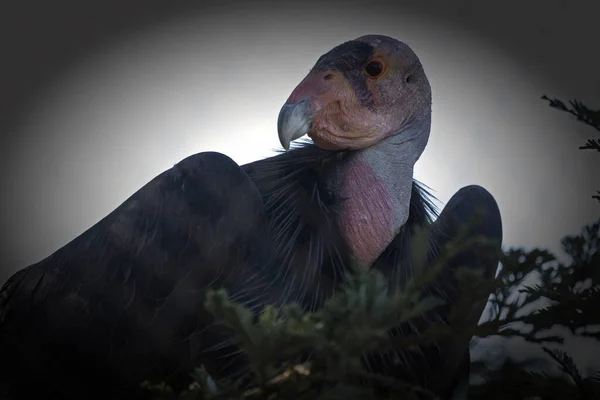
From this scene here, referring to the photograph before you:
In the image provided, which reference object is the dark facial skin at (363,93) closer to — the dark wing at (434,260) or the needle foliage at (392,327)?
the dark wing at (434,260)

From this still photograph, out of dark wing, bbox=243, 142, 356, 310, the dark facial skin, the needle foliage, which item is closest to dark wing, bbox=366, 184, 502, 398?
dark wing, bbox=243, 142, 356, 310

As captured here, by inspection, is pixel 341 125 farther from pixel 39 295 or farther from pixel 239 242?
pixel 39 295

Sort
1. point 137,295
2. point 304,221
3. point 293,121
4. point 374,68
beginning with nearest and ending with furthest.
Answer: point 137,295
point 293,121
point 304,221
point 374,68

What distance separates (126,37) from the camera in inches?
140

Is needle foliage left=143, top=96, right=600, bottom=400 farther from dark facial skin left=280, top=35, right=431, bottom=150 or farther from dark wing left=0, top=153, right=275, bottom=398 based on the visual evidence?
dark facial skin left=280, top=35, right=431, bottom=150

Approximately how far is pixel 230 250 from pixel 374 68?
994mm

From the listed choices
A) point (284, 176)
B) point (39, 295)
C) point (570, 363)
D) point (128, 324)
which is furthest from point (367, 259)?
point (570, 363)

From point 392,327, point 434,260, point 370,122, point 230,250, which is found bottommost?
point 434,260

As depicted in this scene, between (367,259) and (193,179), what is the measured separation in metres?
0.77

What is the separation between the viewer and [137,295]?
2.71 metres

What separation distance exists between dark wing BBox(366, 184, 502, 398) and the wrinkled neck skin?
2.4 inches

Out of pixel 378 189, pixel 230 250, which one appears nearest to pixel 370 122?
pixel 378 189

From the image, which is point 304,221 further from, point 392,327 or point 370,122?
point 392,327

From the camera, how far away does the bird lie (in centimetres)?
270
